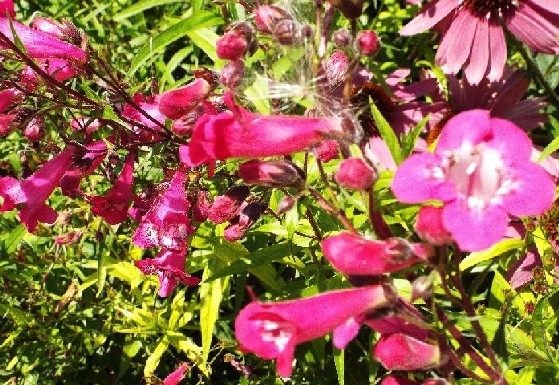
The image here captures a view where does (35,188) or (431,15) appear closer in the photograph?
(35,188)

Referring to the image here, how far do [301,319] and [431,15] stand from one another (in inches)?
60.7

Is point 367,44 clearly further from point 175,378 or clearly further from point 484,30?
point 175,378

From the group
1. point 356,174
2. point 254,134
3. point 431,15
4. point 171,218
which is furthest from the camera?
point 431,15

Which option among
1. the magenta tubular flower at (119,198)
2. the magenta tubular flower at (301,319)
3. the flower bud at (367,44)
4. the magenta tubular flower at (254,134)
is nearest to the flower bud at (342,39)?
the flower bud at (367,44)

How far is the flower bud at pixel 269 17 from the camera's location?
5.34ft

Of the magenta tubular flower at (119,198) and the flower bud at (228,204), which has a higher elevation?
the flower bud at (228,204)

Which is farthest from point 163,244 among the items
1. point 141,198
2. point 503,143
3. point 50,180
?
point 503,143

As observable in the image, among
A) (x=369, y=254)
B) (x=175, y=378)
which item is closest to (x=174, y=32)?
(x=175, y=378)

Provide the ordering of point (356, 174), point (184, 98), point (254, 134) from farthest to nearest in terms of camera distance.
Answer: point (184, 98) < point (254, 134) < point (356, 174)

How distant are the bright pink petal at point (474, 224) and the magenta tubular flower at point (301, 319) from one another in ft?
0.60

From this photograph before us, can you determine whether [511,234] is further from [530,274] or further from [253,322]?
[253,322]

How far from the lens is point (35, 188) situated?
2227 mm

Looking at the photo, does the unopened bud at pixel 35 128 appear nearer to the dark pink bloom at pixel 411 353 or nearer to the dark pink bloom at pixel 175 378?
the dark pink bloom at pixel 175 378

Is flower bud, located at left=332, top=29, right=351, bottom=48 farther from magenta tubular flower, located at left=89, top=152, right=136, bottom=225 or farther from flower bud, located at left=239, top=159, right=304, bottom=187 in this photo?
magenta tubular flower, located at left=89, top=152, right=136, bottom=225
